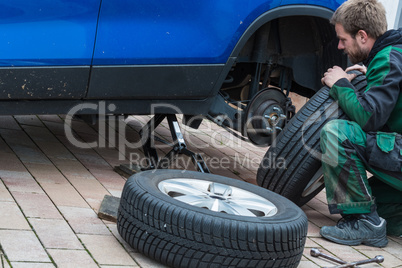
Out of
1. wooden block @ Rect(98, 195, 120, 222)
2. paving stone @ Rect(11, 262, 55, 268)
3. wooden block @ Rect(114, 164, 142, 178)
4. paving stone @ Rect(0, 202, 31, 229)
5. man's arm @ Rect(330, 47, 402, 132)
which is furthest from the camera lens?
wooden block @ Rect(114, 164, 142, 178)

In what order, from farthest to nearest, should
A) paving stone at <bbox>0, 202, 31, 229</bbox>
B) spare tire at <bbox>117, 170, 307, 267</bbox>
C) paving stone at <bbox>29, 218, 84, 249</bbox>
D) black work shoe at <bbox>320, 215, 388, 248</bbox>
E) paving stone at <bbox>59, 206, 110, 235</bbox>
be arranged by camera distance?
black work shoe at <bbox>320, 215, 388, 248</bbox>, paving stone at <bbox>59, 206, 110, 235</bbox>, paving stone at <bbox>0, 202, 31, 229</bbox>, paving stone at <bbox>29, 218, 84, 249</bbox>, spare tire at <bbox>117, 170, 307, 267</bbox>

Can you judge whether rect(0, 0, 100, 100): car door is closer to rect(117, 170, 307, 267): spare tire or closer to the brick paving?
the brick paving

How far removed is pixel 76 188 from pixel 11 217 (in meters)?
0.63

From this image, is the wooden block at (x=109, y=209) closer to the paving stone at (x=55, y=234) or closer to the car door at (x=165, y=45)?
the paving stone at (x=55, y=234)

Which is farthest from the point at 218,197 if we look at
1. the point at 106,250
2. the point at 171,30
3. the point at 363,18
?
the point at 363,18

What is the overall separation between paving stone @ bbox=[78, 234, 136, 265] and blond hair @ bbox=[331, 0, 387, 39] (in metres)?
1.74

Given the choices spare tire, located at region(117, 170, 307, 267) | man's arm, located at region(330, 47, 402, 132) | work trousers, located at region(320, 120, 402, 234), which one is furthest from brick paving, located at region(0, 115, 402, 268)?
man's arm, located at region(330, 47, 402, 132)

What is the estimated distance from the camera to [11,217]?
2.66 metres

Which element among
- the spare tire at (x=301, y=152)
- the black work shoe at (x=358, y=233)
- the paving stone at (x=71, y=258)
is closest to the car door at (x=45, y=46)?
the paving stone at (x=71, y=258)

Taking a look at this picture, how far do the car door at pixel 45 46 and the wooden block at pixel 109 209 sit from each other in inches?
25.3

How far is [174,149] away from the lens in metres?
3.70

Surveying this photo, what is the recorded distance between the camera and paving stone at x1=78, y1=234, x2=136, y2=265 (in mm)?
2402

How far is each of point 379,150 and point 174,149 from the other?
1.29m

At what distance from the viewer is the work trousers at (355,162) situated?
3.03 meters
